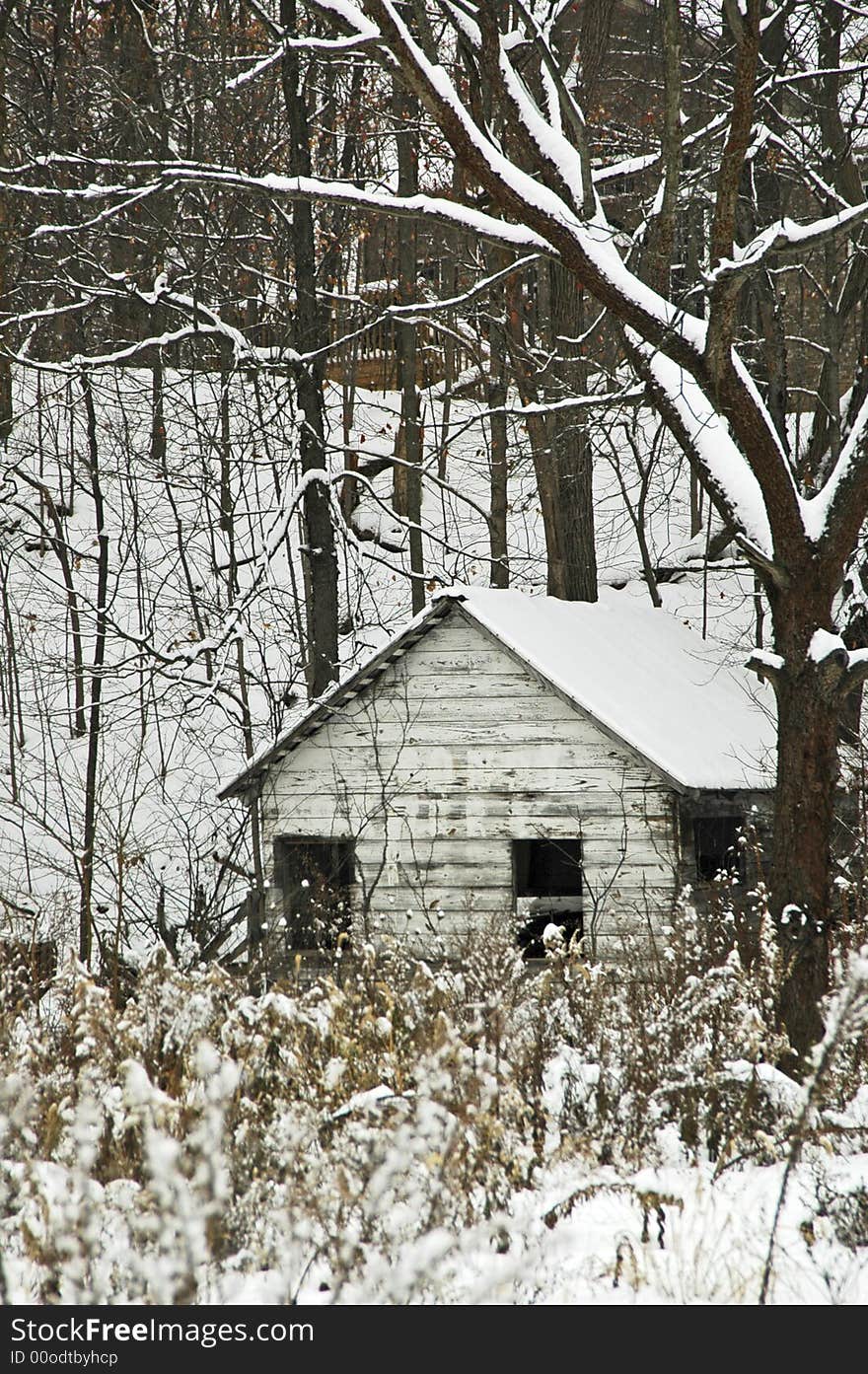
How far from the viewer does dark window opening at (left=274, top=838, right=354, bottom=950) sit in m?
10.4

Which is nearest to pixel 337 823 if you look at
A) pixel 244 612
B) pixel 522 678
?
pixel 522 678

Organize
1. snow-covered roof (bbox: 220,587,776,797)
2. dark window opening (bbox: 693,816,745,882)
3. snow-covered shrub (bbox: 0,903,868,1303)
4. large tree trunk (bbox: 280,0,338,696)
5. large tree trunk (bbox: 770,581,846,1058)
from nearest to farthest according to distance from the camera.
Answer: snow-covered shrub (bbox: 0,903,868,1303), large tree trunk (bbox: 770,581,846,1058), snow-covered roof (bbox: 220,587,776,797), dark window opening (bbox: 693,816,745,882), large tree trunk (bbox: 280,0,338,696)

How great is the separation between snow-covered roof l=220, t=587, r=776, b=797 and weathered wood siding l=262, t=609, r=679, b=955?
0.19 metres

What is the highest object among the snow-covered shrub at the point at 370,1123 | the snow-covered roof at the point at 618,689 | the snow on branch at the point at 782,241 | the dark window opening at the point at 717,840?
the snow on branch at the point at 782,241

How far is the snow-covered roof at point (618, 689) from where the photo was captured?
9914 mm

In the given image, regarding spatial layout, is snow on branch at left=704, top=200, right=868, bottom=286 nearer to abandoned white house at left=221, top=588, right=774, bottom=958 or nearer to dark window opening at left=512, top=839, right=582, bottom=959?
abandoned white house at left=221, top=588, right=774, bottom=958

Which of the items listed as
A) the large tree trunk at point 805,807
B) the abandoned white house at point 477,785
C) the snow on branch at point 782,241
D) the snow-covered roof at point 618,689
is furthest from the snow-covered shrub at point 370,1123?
the snow on branch at point 782,241

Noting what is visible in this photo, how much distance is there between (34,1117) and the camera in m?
4.86

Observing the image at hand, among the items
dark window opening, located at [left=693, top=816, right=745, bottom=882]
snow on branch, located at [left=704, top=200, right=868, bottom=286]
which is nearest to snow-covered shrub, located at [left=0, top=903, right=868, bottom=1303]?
snow on branch, located at [left=704, top=200, right=868, bottom=286]

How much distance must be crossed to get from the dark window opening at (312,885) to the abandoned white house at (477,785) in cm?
3

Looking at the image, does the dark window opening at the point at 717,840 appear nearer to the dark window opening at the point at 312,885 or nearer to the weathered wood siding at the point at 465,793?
the weathered wood siding at the point at 465,793

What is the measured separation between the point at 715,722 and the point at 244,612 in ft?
16.2

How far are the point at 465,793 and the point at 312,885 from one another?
1926mm
